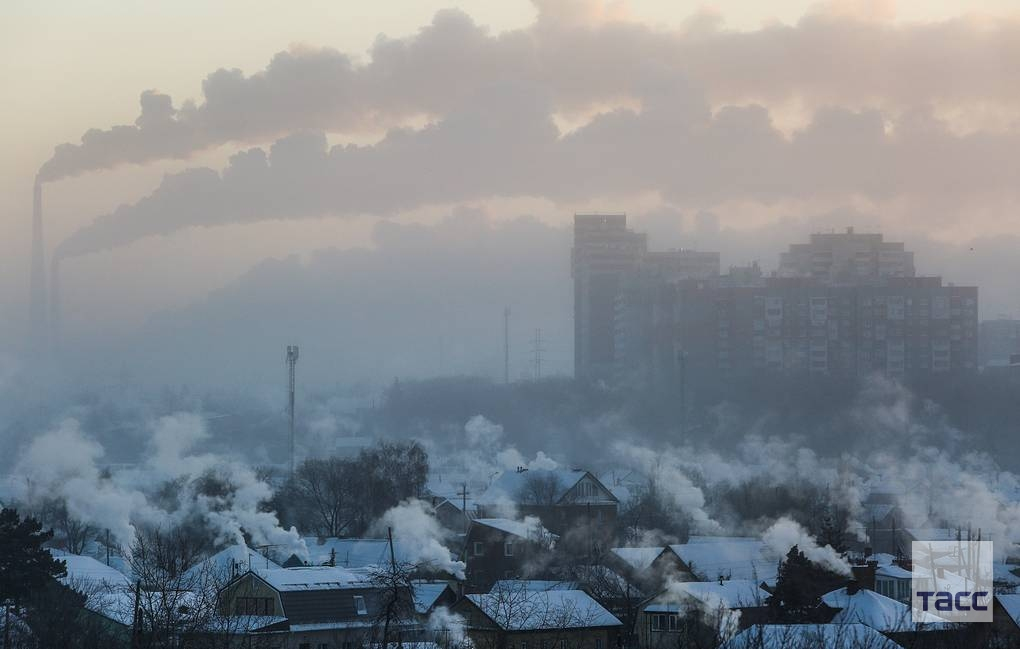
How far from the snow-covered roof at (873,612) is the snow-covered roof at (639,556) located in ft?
19.7

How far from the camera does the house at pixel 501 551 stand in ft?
115

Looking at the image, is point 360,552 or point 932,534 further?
point 932,534

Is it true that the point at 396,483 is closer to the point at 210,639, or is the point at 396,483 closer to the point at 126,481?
the point at 126,481

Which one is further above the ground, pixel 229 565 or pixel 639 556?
pixel 229 565

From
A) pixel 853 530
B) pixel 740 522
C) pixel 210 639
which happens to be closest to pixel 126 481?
pixel 740 522

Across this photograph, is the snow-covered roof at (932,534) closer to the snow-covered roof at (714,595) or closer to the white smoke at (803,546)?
the white smoke at (803,546)

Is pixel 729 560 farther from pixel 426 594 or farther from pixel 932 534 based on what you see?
pixel 932 534

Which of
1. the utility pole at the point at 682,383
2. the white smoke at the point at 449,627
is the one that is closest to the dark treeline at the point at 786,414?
the utility pole at the point at 682,383

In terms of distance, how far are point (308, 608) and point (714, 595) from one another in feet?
20.3

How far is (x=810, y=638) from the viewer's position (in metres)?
20.0

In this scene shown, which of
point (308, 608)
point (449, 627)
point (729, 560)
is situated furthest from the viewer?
point (729, 560)

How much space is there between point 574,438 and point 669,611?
44237mm

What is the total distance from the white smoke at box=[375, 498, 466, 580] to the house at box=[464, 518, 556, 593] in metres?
0.69

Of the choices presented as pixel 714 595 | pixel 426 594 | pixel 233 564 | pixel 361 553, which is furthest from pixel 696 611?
pixel 361 553
